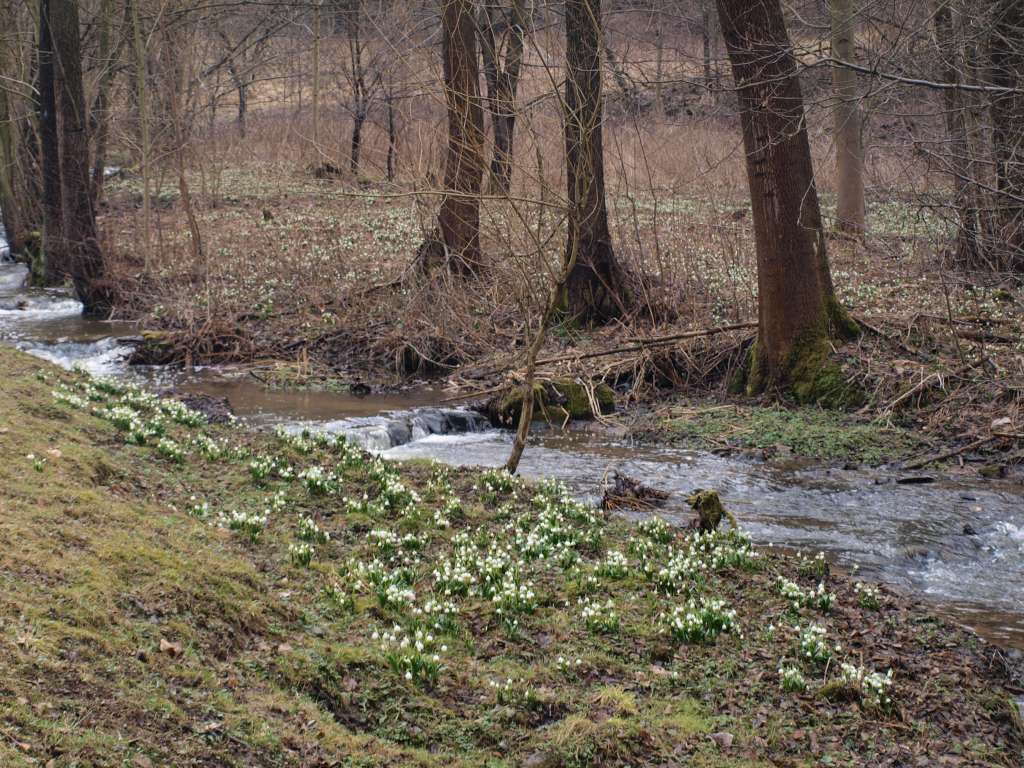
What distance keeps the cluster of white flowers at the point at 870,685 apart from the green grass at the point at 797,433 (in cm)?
652

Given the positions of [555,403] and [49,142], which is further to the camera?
[49,142]

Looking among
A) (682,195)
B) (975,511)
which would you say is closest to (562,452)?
(975,511)

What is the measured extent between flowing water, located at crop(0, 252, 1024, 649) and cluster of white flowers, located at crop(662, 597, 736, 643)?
7.38ft

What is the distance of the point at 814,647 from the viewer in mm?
7152

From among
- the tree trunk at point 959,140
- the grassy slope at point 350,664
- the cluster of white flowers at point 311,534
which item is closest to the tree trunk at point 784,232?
the tree trunk at point 959,140

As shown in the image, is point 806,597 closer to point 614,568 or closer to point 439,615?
point 614,568

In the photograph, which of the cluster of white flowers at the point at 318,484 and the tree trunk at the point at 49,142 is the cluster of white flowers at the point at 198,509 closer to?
the cluster of white flowers at the point at 318,484

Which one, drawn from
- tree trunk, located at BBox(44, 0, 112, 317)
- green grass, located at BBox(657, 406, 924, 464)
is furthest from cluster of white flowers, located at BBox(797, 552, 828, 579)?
tree trunk, located at BBox(44, 0, 112, 317)

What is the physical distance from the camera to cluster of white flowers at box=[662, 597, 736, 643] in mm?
7312

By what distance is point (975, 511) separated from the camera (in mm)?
11023

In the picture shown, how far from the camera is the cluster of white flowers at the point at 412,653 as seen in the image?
621cm

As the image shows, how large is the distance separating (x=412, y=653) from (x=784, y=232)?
33.5 feet

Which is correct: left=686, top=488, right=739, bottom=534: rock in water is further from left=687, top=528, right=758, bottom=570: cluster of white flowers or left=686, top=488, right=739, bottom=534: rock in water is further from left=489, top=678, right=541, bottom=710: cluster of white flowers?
left=489, top=678, right=541, bottom=710: cluster of white flowers

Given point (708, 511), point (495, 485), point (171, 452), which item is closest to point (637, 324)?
point (495, 485)
